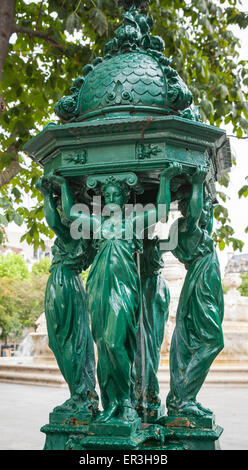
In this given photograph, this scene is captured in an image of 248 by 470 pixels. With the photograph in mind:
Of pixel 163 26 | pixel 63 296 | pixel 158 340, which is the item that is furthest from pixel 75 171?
pixel 163 26

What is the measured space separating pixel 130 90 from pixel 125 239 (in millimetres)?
960

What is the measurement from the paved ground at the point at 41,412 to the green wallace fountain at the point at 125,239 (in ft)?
3.35

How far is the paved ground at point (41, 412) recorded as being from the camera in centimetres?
421

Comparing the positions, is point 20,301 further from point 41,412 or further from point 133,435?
point 133,435

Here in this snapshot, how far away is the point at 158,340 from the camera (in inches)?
148

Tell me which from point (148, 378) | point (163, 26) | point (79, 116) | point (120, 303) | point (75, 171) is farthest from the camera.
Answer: point (163, 26)

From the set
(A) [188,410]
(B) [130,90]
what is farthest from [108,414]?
(B) [130,90]

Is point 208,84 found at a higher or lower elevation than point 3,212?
higher

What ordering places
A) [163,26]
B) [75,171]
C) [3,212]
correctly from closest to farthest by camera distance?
[75,171]
[163,26]
[3,212]

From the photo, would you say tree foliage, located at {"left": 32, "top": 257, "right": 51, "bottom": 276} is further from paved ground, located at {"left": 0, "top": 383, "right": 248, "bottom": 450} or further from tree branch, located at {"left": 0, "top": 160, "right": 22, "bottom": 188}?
tree branch, located at {"left": 0, "top": 160, "right": 22, "bottom": 188}

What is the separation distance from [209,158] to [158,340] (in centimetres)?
138

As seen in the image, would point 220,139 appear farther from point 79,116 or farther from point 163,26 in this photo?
point 163,26

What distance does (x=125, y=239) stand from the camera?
2.90m

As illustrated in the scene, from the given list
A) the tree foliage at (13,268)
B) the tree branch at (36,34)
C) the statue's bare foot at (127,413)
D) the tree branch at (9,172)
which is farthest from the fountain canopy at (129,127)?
the tree foliage at (13,268)
